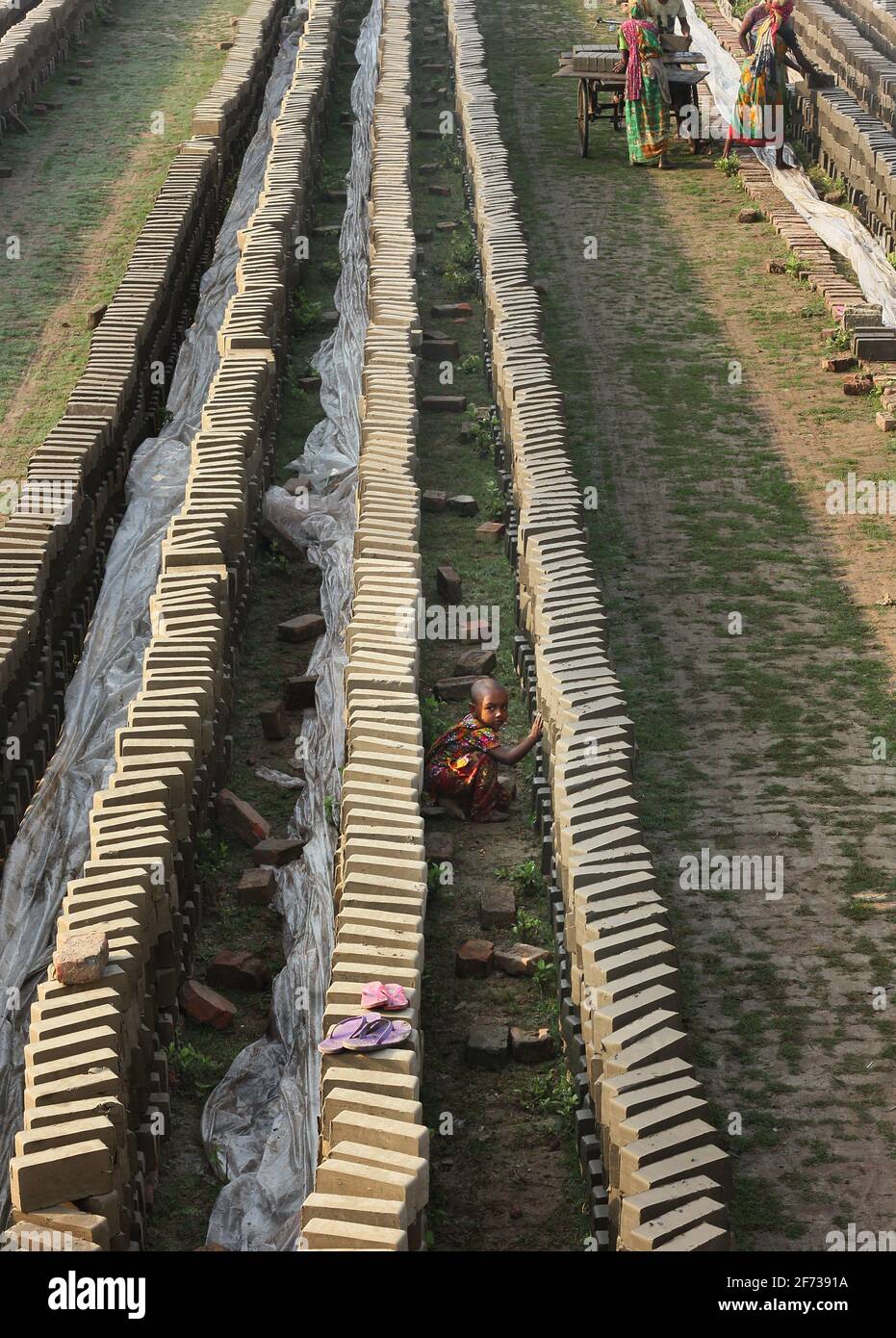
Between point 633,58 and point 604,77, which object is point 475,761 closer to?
point 633,58

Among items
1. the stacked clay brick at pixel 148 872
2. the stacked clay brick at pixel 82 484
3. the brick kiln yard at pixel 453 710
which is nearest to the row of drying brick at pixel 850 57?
the brick kiln yard at pixel 453 710

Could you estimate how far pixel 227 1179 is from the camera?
8.86 metres

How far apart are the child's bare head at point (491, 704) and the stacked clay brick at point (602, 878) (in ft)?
1.02

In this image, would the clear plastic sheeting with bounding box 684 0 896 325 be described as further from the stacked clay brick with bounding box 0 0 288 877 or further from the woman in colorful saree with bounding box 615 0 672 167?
the stacked clay brick with bounding box 0 0 288 877

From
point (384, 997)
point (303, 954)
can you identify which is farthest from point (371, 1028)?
point (303, 954)

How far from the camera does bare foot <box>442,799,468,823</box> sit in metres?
11.6

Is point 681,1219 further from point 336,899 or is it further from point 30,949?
point 30,949

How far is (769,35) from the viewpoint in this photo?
22.2 meters

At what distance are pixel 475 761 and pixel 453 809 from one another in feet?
1.12

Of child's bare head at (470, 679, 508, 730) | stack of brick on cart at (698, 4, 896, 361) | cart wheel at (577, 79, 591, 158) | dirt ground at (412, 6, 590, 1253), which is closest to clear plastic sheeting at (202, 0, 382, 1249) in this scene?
dirt ground at (412, 6, 590, 1253)

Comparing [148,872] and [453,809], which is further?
[453,809]

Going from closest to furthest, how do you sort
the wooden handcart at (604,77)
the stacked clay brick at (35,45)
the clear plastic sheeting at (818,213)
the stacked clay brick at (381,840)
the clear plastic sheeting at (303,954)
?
the stacked clay brick at (381,840) < the clear plastic sheeting at (303,954) < the clear plastic sheeting at (818,213) < the wooden handcart at (604,77) < the stacked clay brick at (35,45)

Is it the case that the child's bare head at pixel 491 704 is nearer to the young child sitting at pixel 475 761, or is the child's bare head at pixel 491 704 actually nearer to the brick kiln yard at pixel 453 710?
the young child sitting at pixel 475 761

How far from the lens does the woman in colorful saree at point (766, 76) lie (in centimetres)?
2222
